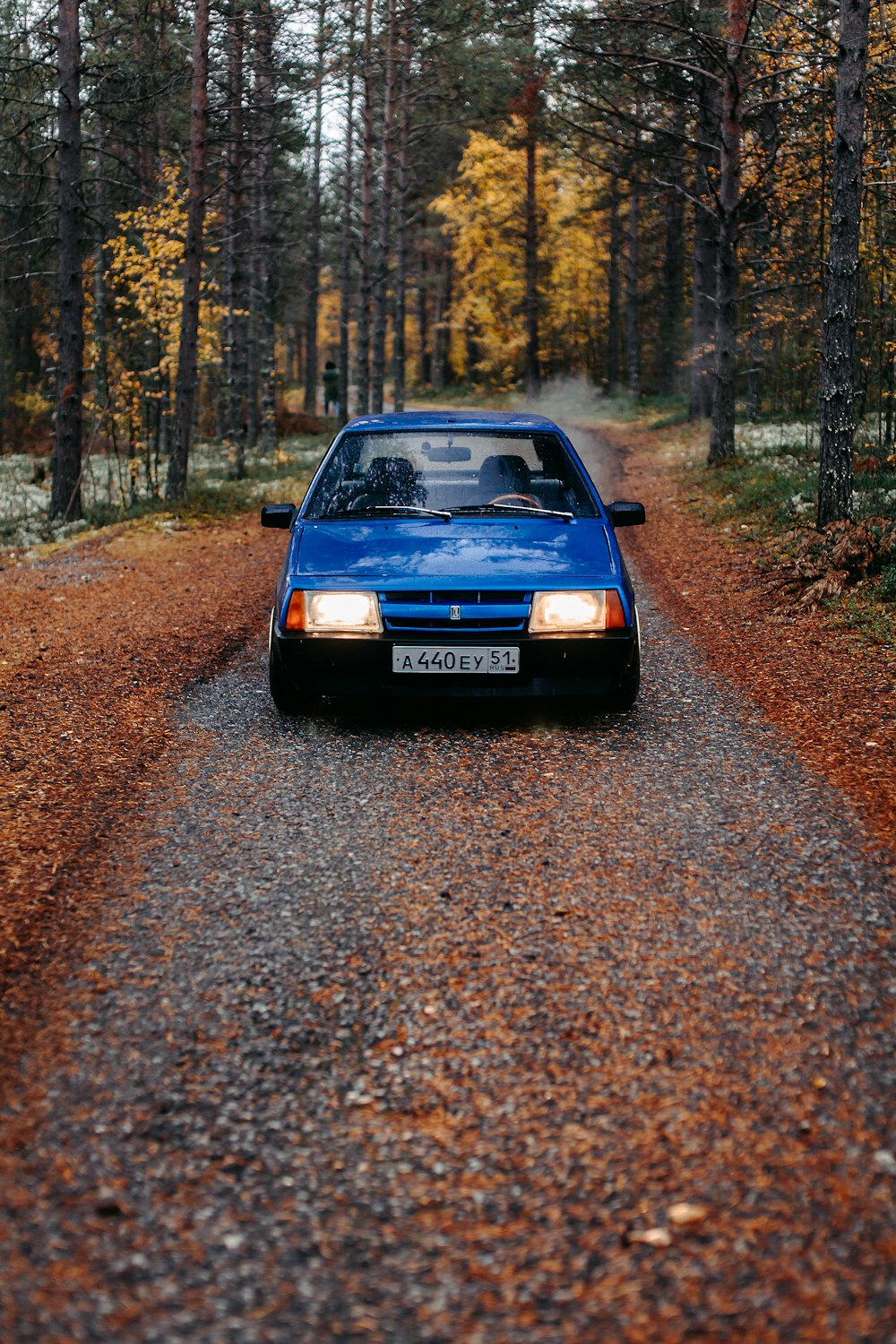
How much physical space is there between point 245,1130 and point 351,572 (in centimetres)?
335

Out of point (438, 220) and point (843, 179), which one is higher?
point (438, 220)

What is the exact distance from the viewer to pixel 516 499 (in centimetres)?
626

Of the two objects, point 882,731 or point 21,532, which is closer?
point 882,731

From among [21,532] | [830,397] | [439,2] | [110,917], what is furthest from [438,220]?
[110,917]

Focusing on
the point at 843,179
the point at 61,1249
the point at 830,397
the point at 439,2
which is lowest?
the point at 61,1249

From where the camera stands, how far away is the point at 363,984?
3127 millimetres

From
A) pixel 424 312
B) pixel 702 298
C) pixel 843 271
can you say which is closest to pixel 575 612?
pixel 843 271

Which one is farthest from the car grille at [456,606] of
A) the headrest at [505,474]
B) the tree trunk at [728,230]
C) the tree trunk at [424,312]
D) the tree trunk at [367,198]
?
the tree trunk at [424,312]

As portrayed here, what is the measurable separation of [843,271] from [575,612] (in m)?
6.64

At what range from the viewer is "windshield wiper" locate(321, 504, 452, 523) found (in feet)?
19.9

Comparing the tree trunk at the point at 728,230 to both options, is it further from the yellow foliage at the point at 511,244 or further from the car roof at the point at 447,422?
the yellow foliage at the point at 511,244

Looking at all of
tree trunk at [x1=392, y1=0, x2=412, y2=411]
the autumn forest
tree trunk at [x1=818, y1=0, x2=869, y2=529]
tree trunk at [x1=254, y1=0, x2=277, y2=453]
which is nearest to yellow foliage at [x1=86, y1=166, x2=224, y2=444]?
the autumn forest

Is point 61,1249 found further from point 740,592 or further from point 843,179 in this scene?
point 843,179

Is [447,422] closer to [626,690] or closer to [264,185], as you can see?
[626,690]
